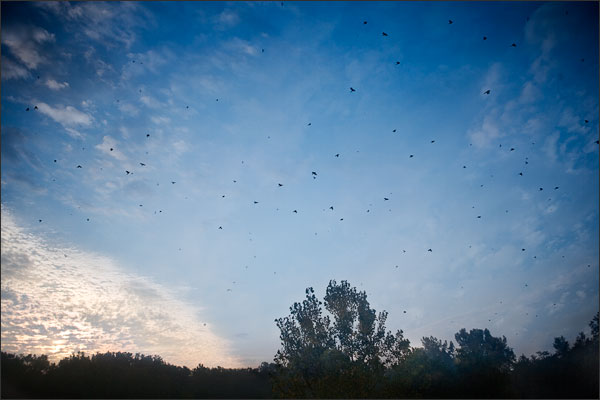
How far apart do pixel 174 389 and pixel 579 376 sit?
217 feet

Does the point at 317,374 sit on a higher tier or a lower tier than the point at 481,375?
higher

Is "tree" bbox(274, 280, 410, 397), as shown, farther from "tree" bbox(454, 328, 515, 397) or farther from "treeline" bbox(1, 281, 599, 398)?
"tree" bbox(454, 328, 515, 397)

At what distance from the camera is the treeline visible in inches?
914

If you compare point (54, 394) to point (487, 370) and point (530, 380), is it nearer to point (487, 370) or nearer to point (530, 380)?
point (487, 370)

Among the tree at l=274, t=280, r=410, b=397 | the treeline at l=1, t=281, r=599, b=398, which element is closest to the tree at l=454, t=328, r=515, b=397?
the treeline at l=1, t=281, r=599, b=398

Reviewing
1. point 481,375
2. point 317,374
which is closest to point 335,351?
point 317,374

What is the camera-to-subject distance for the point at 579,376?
44.0m

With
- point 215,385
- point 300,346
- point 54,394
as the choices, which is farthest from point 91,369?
point 300,346

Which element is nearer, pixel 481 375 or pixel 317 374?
pixel 317 374

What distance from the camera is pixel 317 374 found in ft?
76.5

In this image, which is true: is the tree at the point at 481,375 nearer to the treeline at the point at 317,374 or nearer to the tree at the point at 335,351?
the treeline at the point at 317,374

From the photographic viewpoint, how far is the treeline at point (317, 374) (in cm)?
2322

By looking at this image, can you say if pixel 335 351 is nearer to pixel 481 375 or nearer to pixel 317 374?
pixel 317 374

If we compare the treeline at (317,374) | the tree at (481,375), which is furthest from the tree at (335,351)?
the tree at (481,375)
